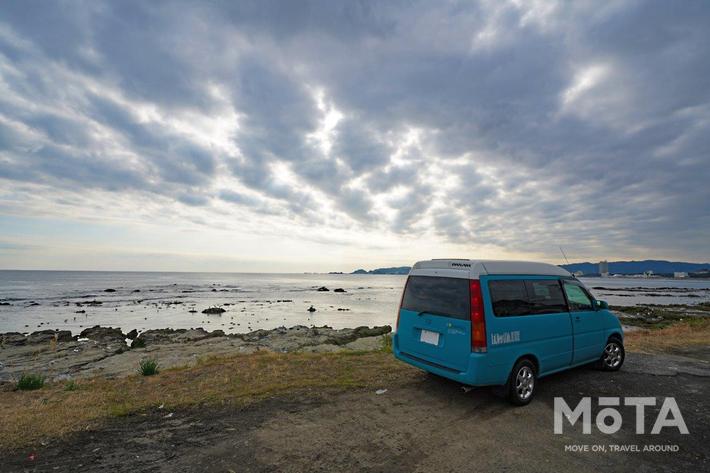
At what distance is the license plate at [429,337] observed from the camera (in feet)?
20.1

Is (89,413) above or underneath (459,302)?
underneath

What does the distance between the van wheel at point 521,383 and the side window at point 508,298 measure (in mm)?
889

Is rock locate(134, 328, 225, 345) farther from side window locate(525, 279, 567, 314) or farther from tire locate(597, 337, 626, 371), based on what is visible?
tire locate(597, 337, 626, 371)

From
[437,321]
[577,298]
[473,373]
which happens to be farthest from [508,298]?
[577,298]

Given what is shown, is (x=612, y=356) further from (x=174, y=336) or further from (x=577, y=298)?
(x=174, y=336)

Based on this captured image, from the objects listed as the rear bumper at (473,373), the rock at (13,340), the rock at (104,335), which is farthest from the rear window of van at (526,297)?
the rock at (13,340)

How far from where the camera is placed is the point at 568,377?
7551 mm

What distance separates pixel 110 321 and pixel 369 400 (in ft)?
118

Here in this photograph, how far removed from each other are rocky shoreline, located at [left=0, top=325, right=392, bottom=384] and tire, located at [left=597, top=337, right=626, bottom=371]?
9.33 meters

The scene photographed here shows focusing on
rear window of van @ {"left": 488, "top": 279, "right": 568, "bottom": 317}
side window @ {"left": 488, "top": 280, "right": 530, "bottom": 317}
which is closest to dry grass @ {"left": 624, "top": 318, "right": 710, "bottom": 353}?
rear window of van @ {"left": 488, "top": 279, "right": 568, "bottom": 317}

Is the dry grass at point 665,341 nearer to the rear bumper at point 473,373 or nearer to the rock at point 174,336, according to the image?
the rear bumper at point 473,373

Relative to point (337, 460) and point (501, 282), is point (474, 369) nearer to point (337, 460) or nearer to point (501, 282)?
point (501, 282)

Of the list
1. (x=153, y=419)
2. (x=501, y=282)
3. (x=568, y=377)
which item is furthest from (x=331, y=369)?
(x=568, y=377)

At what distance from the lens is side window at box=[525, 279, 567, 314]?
6.49 metres
